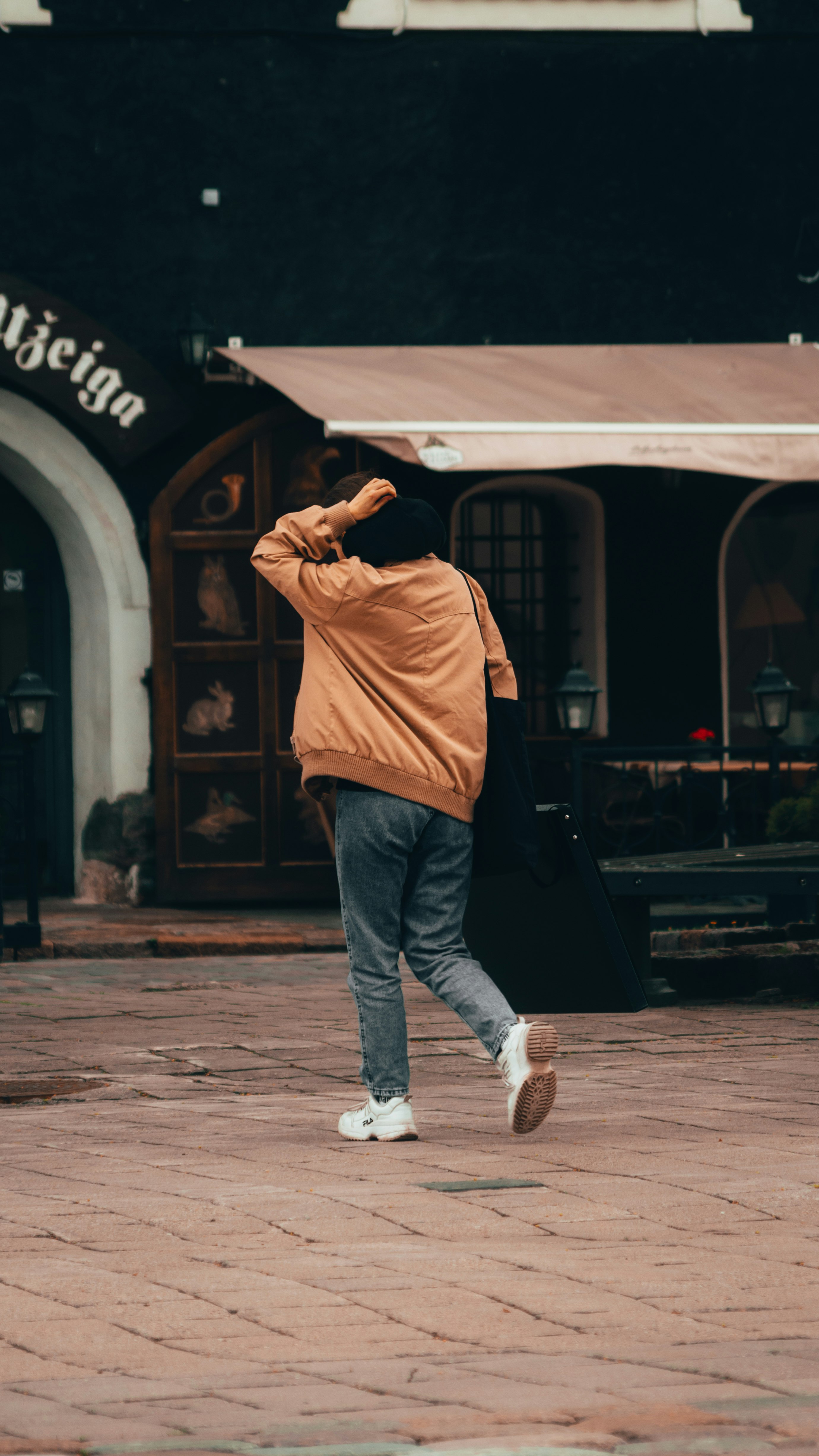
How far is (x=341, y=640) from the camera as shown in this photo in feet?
17.9

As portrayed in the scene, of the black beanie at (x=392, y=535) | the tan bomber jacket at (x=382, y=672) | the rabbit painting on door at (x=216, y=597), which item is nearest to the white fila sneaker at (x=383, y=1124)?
the tan bomber jacket at (x=382, y=672)

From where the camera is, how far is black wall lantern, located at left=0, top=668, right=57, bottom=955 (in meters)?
9.65

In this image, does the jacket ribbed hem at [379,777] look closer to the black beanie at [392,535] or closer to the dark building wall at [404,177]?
the black beanie at [392,535]

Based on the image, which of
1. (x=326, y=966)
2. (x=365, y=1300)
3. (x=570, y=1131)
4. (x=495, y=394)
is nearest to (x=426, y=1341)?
(x=365, y=1300)

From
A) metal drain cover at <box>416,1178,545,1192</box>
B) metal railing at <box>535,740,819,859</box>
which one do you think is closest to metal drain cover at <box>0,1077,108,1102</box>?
metal drain cover at <box>416,1178,545,1192</box>

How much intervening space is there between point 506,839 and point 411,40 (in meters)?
7.96

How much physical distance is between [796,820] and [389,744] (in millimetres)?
4363

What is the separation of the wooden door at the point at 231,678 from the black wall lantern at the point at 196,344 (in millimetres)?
452

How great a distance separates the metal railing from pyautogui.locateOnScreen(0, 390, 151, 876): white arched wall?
7.88ft

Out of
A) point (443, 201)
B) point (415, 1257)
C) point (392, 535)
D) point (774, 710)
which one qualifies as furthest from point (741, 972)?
point (443, 201)

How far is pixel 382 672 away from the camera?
5.43m

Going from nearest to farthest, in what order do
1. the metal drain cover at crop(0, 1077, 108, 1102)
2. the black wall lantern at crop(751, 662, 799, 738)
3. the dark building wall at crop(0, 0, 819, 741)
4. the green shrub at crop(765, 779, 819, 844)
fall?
the metal drain cover at crop(0, 1077, 108, 1102) < the green shrub at crop(765, 779, 819, 844) < the black wall lantern at crop(751, 662, 799, 738) < the dark building wall at crop(0, 0, 819, 741)

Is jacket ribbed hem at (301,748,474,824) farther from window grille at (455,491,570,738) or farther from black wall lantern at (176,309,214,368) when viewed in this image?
window grille at (455,491,570,738)

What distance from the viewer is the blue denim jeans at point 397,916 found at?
211 inches
